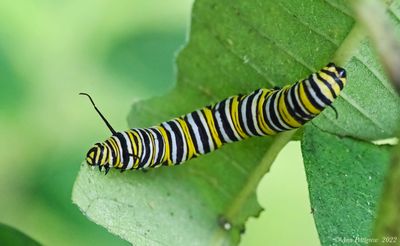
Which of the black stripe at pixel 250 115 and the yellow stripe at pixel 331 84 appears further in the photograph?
the black stripe at pixel 250 115

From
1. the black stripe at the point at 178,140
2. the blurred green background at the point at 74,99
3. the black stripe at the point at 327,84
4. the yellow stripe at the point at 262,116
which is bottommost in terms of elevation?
the blurred green background at the point at 74,99

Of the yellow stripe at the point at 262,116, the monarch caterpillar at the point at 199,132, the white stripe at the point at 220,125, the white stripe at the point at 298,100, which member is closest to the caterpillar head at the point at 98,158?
the monarch caterpillar at the point at 199,132

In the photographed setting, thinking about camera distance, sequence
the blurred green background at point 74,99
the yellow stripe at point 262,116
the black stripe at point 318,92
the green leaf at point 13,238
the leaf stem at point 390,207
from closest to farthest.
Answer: the leaf stem at point 390,207, the green leaf at point 13,238, the black stripe at point 318,92, the yellow stripe at point 262,116, the blurred green background at point 74,99

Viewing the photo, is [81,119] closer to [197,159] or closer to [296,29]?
[197,159]

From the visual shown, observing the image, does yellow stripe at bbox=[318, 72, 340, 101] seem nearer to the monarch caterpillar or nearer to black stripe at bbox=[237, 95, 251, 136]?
the monarch caterpillar

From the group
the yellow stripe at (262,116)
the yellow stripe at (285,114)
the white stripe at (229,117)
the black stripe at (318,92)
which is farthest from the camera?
the white stripe at (229,117)

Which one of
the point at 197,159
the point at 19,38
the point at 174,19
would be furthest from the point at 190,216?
the point at 174,19

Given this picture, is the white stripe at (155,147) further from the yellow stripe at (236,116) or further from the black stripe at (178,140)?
the yellow stripe at (236,116)

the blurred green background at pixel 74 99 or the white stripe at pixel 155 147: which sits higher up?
the white stripe at pixel 155 147
